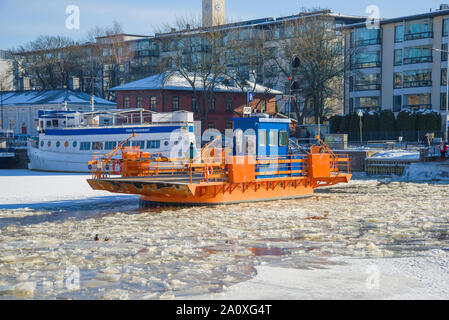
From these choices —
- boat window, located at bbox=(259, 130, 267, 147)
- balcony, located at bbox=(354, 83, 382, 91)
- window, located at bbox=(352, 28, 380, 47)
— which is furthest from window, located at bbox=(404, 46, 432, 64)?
boat window, located at bbox=(259, 130, 267, 147)

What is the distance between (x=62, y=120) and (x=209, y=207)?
105 feet

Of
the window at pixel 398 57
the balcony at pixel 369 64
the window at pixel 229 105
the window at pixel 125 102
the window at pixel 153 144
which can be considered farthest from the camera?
the balcony at pixel 369 64

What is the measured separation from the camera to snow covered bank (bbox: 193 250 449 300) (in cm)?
1009

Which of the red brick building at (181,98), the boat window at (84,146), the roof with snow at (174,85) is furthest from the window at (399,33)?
the boat window at (84,146)

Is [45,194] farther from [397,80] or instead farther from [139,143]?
[397,80]

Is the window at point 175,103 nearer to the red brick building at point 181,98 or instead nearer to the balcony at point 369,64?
the red brick building at point 181,98


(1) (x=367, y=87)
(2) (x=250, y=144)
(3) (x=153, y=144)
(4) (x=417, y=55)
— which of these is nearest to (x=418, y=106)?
(4) (x=417, y=55)

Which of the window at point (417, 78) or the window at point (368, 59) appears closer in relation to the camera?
the window at point (417, 78)

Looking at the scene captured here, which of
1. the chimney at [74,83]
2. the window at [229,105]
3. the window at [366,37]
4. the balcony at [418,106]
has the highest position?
the window at [366,37]

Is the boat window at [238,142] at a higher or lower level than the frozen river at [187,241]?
higher

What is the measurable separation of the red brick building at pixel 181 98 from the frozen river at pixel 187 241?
37.1 metres

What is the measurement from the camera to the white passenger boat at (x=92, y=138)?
4331 centimetres

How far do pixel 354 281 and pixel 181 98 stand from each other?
53.2 meters

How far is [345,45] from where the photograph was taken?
69750 mm
